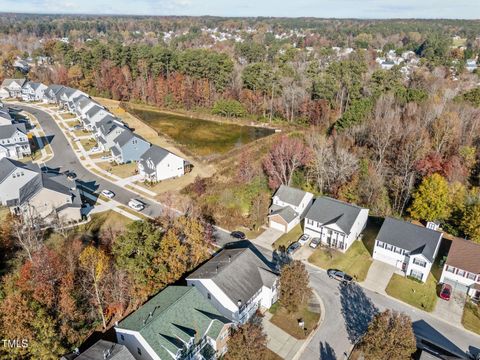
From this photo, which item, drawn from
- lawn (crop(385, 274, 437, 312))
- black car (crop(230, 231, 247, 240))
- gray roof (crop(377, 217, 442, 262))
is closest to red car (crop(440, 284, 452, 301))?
lawn (crop(385, 274, 437, 312))

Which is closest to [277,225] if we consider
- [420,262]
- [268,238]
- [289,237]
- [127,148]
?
[289,237]

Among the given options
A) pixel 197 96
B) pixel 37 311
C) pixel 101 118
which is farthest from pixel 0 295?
pixel 197 96

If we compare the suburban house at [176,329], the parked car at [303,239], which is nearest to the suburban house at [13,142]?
the suburban house at [176,329]

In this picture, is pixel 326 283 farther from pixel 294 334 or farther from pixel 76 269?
pixel 76 269

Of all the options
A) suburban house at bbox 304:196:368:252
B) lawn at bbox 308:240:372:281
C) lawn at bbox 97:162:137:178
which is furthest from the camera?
lawn at bbox 97:162:137:178

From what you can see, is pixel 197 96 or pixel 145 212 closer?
pixel 145 212

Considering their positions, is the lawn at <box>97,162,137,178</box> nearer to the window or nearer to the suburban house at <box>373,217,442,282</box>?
the suburban house at <box>373,217,442,282</box>

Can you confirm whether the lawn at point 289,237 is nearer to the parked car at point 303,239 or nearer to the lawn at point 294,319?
the parked car at point 303,239
